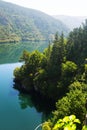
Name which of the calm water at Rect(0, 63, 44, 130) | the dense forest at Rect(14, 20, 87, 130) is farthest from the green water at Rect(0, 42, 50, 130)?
the dense forest at Rect(14, 20, 87, 130)

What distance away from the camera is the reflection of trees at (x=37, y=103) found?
6969cm

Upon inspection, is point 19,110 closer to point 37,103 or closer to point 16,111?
point 16,111

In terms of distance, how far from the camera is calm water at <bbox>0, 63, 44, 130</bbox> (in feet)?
188

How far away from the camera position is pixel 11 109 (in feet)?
226

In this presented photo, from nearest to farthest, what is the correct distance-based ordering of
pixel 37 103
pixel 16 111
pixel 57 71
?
1. pixel 16 111
2. pixel 37 103
3. pixel 57 71

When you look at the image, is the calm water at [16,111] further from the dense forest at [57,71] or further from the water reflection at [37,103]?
the dense forest at [57,71]

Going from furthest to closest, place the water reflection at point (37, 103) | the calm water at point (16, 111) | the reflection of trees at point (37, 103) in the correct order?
1. the reflection of trees at point (37, 103)
2. the water reflection at point (37, 103)
3. the calm water at point (16, 111)

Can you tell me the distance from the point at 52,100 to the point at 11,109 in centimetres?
1458

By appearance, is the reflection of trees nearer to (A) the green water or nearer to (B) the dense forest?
(A) the green water

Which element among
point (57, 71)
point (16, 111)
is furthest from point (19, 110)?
point (57, 71)

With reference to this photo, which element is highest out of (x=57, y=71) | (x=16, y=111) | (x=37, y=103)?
(x=57, y=71)

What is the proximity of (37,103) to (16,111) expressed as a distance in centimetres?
1012

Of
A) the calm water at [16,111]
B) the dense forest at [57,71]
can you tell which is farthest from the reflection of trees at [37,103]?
the dense forest at [57,71]

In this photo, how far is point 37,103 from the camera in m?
75.8
